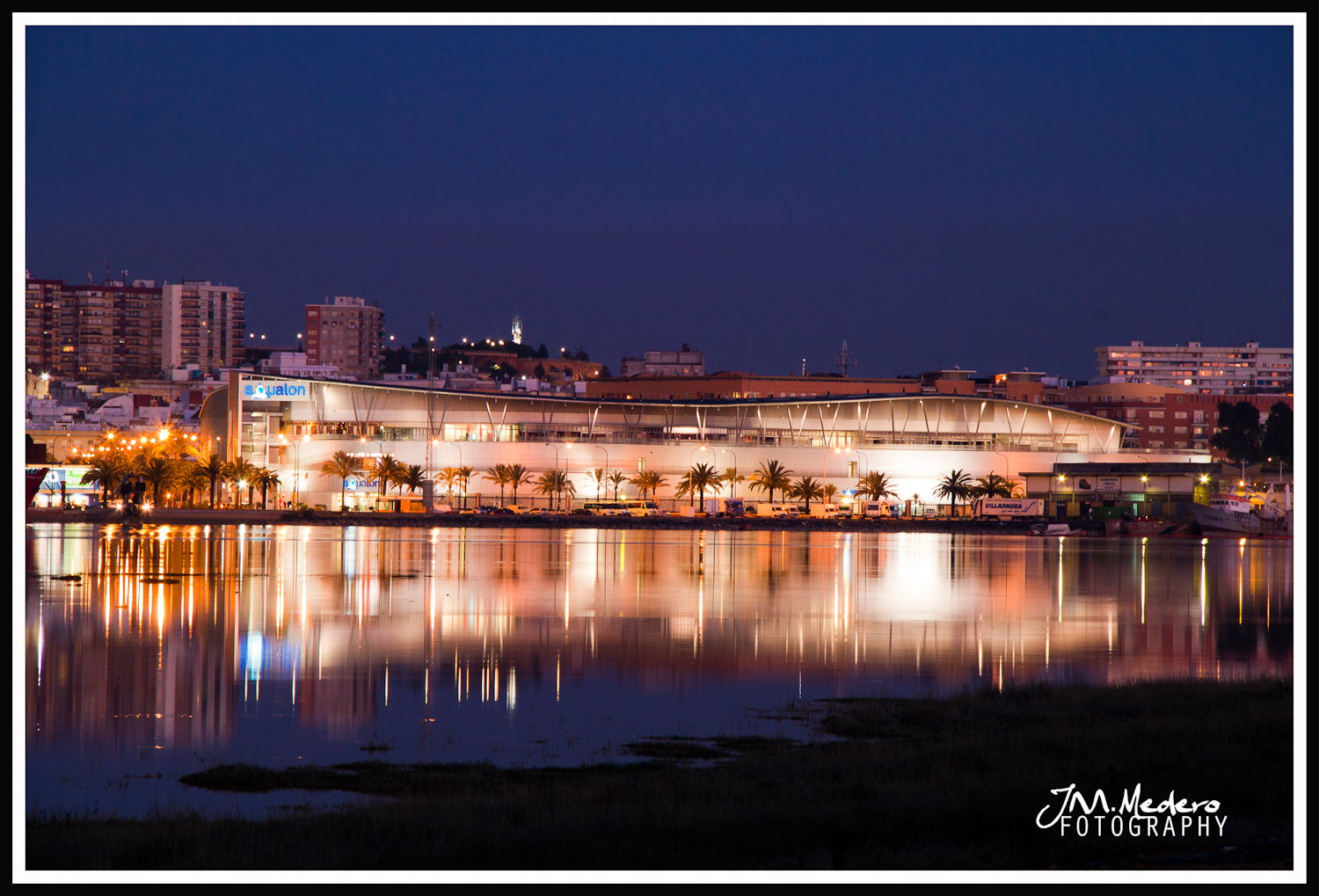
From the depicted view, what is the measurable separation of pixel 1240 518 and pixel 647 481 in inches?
1446

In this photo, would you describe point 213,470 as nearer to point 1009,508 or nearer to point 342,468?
point 342,468

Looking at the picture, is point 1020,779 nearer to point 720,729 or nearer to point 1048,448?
point 720,729

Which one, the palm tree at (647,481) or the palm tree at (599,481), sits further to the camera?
the palm tree at (599,481)

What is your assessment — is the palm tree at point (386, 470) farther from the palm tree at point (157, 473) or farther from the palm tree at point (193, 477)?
the palm tree at point (157, 473)

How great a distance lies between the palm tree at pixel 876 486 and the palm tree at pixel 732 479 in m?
8.02

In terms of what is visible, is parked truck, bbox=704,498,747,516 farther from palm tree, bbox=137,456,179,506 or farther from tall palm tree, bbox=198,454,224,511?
palm tree, bbox=137,456,179,506

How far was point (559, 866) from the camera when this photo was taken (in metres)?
9.10

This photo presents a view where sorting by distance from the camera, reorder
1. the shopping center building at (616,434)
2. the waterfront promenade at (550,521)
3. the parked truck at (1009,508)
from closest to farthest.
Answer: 1. the waterfront promenade at (550,521)
2. the shopping center building at (616,434)
3. the parked truck at (1009,508)

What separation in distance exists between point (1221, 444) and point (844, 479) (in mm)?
51975

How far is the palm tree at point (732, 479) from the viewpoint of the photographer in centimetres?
10244

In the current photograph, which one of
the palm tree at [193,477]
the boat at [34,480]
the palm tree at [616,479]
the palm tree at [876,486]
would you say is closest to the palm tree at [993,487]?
the palm tree at [876,486]

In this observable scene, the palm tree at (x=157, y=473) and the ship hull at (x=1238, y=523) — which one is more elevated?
the palm tree at (x=157, y=473)

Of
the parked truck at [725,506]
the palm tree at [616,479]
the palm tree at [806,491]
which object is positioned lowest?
the parked truck at [725,506]

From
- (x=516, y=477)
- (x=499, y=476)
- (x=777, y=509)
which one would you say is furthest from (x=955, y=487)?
(x=499, y=476)
